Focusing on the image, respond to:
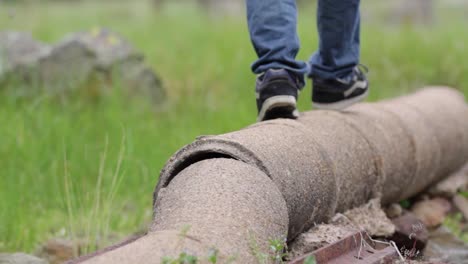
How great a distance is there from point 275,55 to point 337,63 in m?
0.54

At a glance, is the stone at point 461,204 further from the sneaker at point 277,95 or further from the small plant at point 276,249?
the small plant at point 276,249

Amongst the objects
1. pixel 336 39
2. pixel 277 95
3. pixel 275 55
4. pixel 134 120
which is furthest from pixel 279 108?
pixel 134 120

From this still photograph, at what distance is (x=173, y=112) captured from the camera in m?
6.36

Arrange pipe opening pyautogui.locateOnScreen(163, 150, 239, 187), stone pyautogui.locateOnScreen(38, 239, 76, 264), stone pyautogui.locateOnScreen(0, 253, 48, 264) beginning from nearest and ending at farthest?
1. pipe opening pyautogui.locateOnScreen(163, 150, 239, 187)
2. stone pyautogui.locateOnScreen(0, 253, 48, 264)
3. stone pyautogui.locateOnScreen(38, 239, 76, 264)

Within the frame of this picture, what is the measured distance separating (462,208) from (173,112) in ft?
8.43

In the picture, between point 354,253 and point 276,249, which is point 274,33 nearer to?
point 354,253

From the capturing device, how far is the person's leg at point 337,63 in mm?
3535

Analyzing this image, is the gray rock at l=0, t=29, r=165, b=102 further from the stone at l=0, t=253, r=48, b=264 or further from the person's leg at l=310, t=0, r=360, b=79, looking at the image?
the stone at l=0, t=253, r=48, b=264

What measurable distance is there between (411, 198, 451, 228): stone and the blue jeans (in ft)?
2.88

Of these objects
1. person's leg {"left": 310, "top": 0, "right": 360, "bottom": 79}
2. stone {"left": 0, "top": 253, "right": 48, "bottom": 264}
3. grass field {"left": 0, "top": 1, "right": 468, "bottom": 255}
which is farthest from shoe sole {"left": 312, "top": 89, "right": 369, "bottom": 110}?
stone {"left": 0, "top": 253, "right": 48, "bottom": 264}

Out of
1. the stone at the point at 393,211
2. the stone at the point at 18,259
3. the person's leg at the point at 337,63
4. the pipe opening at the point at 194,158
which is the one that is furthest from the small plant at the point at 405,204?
the stone at the point at 18,259

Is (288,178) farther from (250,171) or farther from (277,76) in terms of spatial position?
(277,76)

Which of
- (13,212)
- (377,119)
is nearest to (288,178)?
(377,119)

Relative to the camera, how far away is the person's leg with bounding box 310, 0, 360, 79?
349cm
